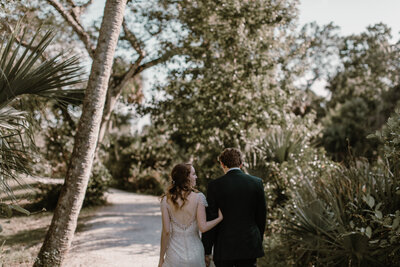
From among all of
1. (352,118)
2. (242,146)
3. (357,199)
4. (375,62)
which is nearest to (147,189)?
(242,146)

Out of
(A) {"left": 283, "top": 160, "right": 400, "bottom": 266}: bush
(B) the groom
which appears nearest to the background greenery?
(A) {"left": 283, "top": 160, "right": 400, "bottom": 266}: bush

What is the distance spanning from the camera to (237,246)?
363cm

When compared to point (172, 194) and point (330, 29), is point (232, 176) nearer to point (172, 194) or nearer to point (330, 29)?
point (172, 194)

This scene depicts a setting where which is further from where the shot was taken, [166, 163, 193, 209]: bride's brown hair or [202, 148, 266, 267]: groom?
[166, 163, 193, 209]: bride's brown hair

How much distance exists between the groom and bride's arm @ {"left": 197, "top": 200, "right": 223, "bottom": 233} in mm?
66

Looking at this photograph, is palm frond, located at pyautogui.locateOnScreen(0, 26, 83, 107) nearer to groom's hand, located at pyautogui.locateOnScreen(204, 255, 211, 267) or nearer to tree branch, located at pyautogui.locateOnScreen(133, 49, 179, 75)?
groom's hand, located at pyautogui.locateOnScreen(204, 255, 211, 267)

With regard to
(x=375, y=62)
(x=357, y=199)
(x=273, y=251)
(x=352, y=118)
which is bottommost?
(x=273, y=251)

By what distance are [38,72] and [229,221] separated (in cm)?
290

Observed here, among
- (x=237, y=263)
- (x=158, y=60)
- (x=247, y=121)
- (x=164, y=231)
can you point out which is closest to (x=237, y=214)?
(x=237, y=263)

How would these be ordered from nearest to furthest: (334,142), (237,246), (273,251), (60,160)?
(237,246) → (273,251) → (60,160) → (334,142)

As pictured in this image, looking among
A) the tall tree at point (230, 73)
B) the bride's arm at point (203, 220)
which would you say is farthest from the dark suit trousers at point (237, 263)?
the tall tree at point (230, 73)

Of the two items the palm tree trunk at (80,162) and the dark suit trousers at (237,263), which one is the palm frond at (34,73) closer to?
the palm tree trunk at (80,162)

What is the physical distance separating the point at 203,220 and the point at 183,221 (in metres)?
0.21

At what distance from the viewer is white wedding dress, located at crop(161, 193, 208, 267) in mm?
3725
